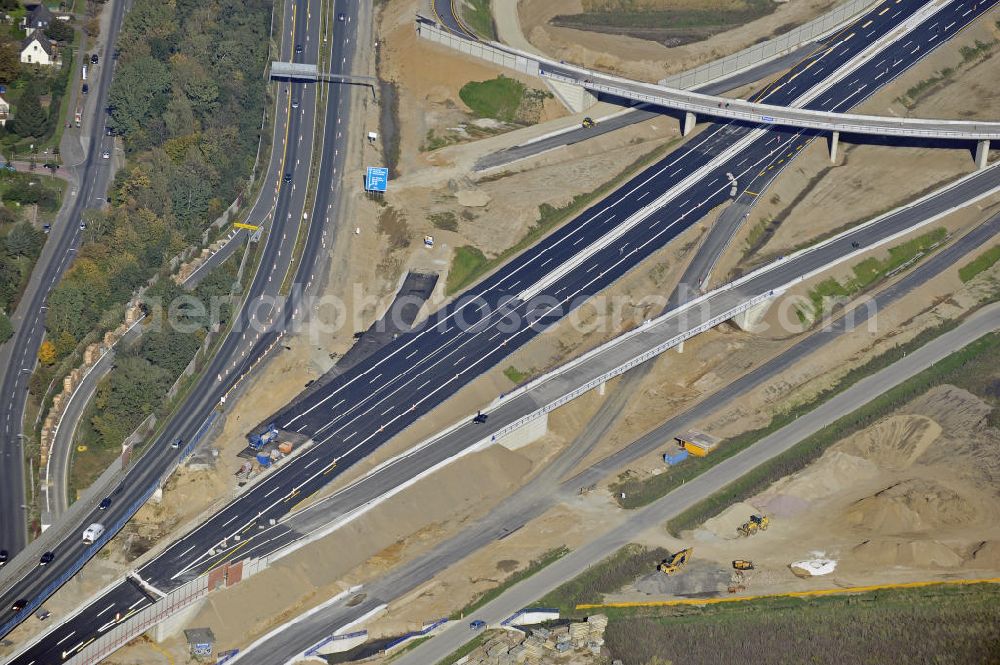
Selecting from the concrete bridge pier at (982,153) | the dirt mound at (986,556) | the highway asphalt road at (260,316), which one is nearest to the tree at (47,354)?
the highway asphalt road at (260,316)

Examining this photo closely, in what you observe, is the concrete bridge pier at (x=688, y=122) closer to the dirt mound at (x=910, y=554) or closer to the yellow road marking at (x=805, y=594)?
the dirt mound at (x=910, y=554)

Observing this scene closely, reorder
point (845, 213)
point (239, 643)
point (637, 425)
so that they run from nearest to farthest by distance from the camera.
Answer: point (239, 643) < point (637, 425) < point (845, 213)

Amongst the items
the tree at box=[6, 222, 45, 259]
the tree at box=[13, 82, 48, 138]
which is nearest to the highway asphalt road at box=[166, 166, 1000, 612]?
the tree at box=[6, 222, 45, 259]

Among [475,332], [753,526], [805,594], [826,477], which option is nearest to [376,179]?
[475,332]

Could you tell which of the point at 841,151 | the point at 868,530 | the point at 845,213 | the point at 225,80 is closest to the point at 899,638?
the point at 868,530

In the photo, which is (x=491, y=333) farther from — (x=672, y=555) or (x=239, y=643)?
(x=239, y=643)

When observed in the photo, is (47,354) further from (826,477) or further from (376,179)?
(826,477)
